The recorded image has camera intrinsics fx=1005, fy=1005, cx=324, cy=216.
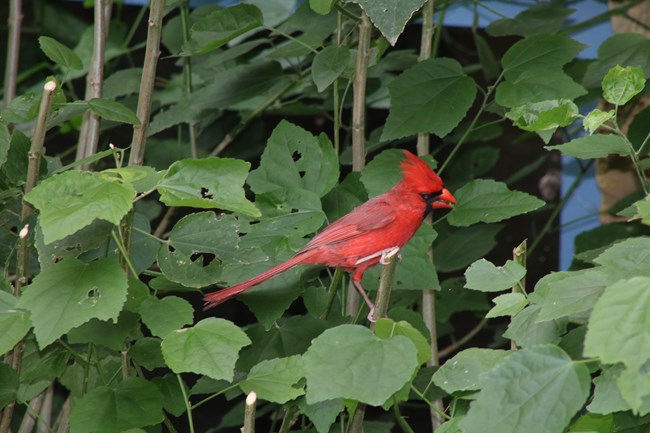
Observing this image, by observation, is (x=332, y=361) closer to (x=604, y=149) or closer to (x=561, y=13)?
(x=604, y=149)

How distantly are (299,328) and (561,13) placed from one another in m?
1.05

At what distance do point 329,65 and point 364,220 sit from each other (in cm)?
27

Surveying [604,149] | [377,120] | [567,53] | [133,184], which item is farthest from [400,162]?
[377,120]

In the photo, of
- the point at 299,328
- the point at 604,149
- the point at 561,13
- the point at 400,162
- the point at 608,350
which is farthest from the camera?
the point at 561,13

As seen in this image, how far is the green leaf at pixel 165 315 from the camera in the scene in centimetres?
125

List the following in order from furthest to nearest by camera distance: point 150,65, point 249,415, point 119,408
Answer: point 150,65 < point 119,408 < point 249,415

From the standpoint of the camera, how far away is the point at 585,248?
7.47 ft

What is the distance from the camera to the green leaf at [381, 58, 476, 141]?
179cm

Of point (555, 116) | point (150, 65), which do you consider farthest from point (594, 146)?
point (150, 65)

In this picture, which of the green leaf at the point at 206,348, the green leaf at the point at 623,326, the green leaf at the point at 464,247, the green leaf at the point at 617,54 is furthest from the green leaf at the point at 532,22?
the green leaf at the point at 623,326

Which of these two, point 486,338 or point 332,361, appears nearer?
point 332,361

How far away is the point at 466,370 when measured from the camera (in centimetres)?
113

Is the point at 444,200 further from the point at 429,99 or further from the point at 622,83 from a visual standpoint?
the point at 622,83

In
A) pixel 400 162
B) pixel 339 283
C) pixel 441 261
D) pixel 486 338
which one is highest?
pixel 400 162
